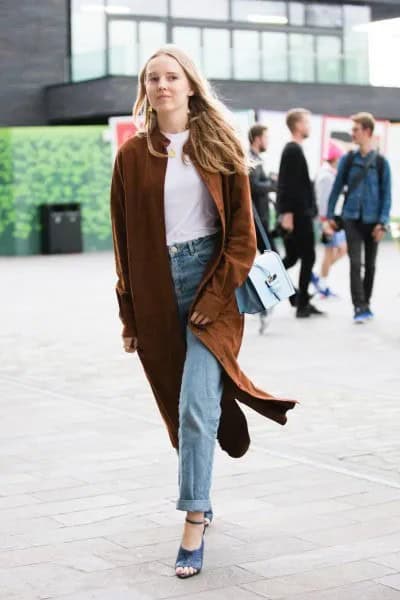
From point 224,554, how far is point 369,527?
2.13ft

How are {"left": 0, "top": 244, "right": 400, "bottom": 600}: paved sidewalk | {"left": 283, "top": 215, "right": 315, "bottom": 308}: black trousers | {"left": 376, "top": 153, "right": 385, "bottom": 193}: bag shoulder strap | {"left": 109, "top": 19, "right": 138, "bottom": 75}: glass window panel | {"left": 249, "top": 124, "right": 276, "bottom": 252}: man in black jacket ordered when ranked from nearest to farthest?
{"left": 0, "top": 244, "right": 400, "bottom": 600}: paved sidewalk, {"left": 249, "top": 124, "right": 276, "bottom": 252}: man in black jacket, {"left": 376, "top": 153, "right": 385, "bottom": 193}: bag shoulder strap, {"left": 283, "top": 215, "right": 315, "bottom": 308}: black trousers, {"left": 109, "top": 19, "right": 138, "bottom": 75}: glass window panel

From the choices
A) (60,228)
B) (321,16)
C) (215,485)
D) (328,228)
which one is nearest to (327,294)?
(328,228)

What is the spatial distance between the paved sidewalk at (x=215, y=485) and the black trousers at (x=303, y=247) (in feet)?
7.89

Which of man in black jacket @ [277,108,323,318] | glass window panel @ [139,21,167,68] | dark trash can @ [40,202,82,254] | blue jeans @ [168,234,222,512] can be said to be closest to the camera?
blue jeans @ [168,234,222,512]

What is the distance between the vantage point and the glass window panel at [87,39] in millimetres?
35000

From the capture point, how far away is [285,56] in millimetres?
36094

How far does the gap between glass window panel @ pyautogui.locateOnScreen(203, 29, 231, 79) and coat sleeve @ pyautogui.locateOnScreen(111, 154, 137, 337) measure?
30.2 metres

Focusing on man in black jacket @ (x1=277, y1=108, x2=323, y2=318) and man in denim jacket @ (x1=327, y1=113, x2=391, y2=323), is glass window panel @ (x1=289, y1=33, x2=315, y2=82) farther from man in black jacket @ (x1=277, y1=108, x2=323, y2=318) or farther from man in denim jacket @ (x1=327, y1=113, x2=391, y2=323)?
man in denim jacket @ (x1=327, y1=113, x2=391, y2=323)

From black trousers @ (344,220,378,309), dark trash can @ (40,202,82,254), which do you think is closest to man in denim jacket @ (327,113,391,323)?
black trousers @ (344,220,378,309)

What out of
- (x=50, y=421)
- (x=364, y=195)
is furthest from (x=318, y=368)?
(x=364, y=195)

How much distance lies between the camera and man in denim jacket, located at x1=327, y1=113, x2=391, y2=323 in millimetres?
13250

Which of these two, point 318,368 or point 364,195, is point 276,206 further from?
point 318,368

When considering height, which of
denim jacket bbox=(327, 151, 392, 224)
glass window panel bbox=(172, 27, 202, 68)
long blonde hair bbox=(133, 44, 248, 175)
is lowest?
denim jacket bbox=(327, 151, 392, 224)

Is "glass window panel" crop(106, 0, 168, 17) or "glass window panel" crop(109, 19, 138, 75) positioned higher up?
"glass window panel" crop(106, 0, 168, 17)
